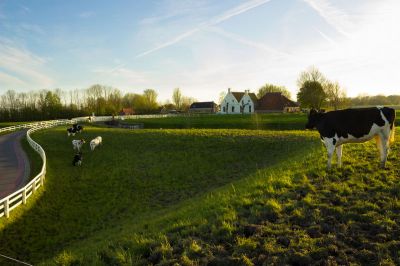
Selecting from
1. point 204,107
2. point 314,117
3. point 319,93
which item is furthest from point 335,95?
point 314,117

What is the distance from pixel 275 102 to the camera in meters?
86.8

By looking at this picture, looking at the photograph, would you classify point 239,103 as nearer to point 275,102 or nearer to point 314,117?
point 275,102

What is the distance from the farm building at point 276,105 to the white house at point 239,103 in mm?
2651

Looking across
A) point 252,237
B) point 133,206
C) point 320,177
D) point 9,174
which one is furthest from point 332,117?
point 9,174

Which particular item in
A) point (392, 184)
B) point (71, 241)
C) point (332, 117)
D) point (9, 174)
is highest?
point (332, 117)

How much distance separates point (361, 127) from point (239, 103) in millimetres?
81078

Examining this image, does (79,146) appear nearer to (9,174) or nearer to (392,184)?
(9,174)

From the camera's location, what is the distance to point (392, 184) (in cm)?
1001

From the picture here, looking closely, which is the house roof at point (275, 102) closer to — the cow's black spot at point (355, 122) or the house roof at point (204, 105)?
the house roof at point (204, 105)

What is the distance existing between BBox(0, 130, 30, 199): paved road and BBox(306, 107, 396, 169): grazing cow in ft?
55.8

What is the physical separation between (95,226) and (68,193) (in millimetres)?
5512

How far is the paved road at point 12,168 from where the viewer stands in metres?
18.7

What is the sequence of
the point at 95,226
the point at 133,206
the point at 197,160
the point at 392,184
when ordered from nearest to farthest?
the point at 392,184, the point at 95,226, the point at 133,206, the point at 197,160

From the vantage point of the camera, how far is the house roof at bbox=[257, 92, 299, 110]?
86125 millimetres
